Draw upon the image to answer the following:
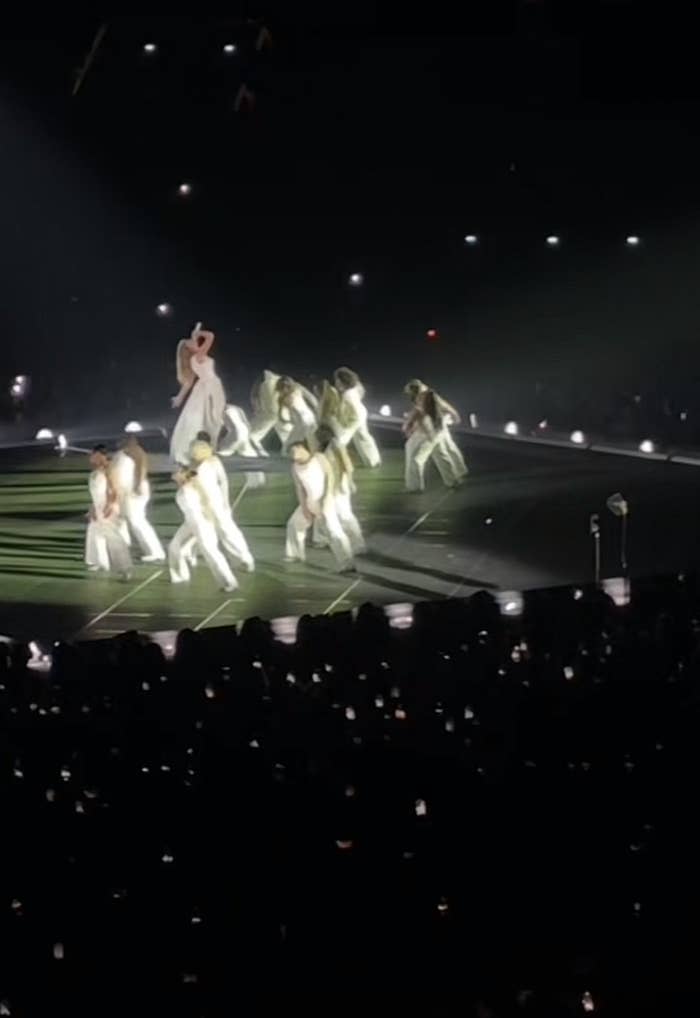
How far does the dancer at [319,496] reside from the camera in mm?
16641

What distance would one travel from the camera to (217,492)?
53.0ft

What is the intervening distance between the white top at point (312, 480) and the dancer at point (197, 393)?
466cm

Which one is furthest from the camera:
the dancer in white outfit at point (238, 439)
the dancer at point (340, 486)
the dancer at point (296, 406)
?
the dancer in white outfit at point (238, 439)

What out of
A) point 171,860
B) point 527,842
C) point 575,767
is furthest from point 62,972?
point 575,767

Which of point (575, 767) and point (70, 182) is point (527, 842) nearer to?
point (575, 767)

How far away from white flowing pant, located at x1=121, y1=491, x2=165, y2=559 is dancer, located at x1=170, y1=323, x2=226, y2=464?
391 centimetres

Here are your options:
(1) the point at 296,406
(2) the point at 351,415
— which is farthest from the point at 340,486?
(1) the point at 296,406

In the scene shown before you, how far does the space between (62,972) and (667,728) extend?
328 cm

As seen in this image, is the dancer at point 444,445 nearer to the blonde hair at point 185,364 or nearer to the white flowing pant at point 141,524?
the blonde hair at point 185,364

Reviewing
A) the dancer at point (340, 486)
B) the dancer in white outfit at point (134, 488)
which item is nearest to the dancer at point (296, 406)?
the dancer at point (340, 486)

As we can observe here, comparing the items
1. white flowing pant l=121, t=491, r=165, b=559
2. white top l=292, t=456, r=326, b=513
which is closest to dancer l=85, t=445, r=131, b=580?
white flowing pant l=121, t=491, r=165, b=559

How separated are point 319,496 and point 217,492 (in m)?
1.09

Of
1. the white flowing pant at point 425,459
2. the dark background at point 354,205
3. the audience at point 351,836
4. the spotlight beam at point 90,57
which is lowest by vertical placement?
the audience at point 351,836

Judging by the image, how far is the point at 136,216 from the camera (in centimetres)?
3244
